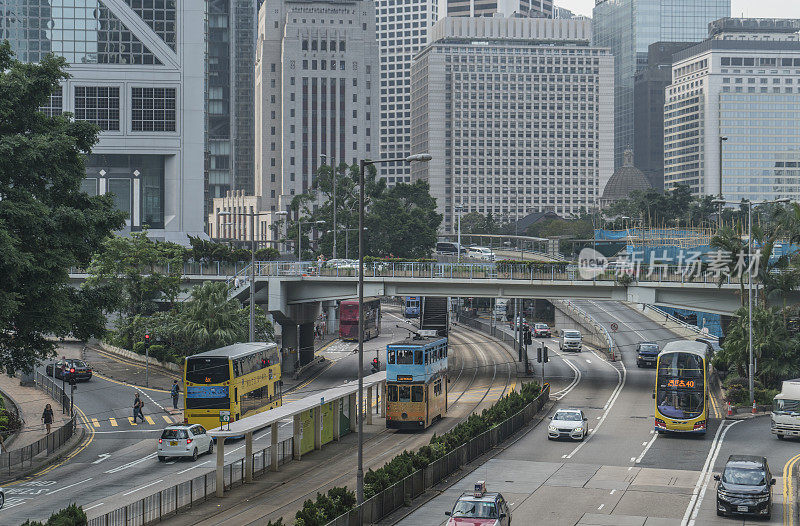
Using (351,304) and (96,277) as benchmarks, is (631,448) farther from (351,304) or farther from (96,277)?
(351,304)

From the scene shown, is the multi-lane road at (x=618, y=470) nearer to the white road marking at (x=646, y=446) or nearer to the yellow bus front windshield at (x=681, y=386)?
the white road marking at (x=646, y=446)

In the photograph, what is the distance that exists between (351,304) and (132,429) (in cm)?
5122

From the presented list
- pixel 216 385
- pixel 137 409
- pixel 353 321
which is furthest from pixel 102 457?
pixel 353 321

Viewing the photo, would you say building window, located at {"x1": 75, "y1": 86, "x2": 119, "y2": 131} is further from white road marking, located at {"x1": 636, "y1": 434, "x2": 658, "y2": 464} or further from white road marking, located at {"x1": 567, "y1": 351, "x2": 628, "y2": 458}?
white road marking, located at {"x1": 636, "y1": 434, "x2": 658, "y2": 464}

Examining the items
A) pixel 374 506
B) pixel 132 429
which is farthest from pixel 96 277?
pixel 374 506

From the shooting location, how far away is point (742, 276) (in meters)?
69.2

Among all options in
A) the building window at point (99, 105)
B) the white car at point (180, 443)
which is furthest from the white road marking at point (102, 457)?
the building window at point (99, 105)

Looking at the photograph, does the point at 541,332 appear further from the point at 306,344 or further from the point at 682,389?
the point at 682,389

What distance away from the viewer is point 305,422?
159 ft

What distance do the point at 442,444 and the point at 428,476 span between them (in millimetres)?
3219

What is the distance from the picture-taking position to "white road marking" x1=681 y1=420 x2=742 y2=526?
36031mm

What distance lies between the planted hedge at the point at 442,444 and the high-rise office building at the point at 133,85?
253ft

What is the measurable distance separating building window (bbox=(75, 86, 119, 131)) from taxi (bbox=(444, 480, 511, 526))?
102 metres

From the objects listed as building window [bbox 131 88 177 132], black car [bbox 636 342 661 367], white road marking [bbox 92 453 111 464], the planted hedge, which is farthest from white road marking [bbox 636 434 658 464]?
building window [bbox 131 88 177 132]
